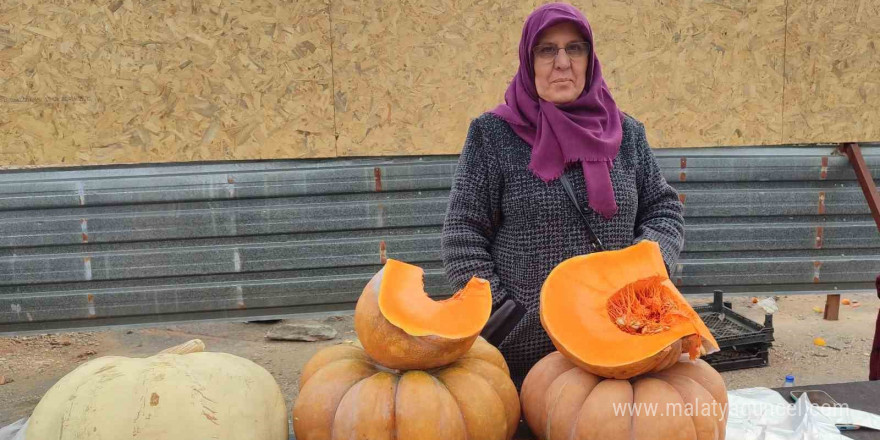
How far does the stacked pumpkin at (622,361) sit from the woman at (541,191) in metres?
0.66

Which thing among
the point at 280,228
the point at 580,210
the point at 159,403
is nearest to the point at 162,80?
the point at 280,228

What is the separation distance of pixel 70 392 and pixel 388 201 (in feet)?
11.3

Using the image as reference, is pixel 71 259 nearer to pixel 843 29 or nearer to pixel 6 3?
pixel 6 3

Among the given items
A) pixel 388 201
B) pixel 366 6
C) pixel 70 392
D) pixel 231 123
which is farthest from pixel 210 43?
pixel 70 392

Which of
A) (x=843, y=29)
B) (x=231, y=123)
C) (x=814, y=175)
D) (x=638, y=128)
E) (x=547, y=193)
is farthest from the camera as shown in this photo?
(x=814, y=175)

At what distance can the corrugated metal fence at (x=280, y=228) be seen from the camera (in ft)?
14.8

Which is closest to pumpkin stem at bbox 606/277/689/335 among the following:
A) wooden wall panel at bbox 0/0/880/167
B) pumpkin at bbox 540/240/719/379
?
pumpkin at bbox 540/240/719/379

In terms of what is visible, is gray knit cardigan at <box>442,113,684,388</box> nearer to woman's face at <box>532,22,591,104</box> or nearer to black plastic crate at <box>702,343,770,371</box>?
woman's face at <box>532,22,591,104</box>

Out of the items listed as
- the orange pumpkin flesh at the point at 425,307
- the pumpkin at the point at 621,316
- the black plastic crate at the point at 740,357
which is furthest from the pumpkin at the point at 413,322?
the black plastic crate at the point at 740,357

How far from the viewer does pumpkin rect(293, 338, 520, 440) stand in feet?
4.41

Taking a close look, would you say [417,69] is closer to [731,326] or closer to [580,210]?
[580,210]

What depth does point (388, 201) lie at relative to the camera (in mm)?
4727

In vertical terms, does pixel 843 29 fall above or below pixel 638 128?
above

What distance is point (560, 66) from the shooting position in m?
2.25
